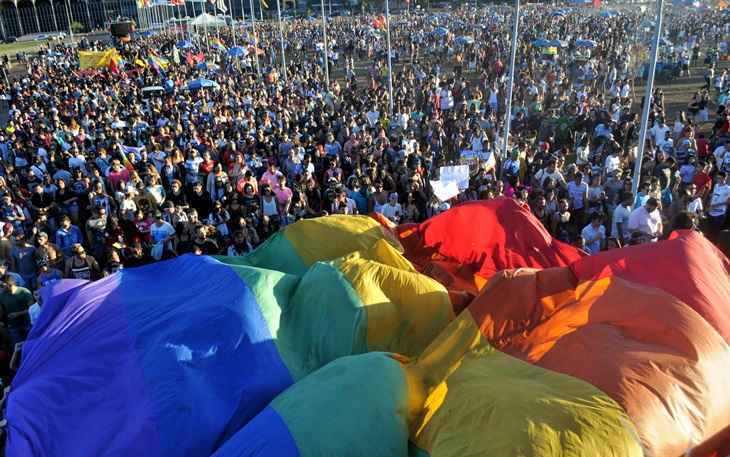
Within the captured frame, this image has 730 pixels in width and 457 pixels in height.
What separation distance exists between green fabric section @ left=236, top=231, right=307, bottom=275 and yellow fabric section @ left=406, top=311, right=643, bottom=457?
2867 mm

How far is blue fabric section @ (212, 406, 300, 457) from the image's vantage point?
3951 mm

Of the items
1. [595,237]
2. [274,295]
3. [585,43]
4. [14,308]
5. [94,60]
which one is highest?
[94,60]

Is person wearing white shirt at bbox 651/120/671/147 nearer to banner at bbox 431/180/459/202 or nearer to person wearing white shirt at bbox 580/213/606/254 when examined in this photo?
person wearing white shirt at bbox 580/213/606/254

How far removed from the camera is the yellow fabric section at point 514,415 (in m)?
3.46

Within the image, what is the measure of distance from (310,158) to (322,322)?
7408mm

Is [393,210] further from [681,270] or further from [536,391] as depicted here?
[536,391]

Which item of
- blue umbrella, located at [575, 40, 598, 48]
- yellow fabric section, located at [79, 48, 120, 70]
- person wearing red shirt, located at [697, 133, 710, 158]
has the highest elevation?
yellow fabric section, located at [79, 48, 120, 70]

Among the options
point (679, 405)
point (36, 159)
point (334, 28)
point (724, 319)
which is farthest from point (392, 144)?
point (334, 28)

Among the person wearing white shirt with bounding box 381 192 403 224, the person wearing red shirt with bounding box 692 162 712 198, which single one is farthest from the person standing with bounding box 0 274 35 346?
the person wearing red shirt with bounding box 692 162 712 198

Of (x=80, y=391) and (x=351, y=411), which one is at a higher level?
(x=351, y=411)

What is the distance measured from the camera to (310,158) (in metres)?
12.5

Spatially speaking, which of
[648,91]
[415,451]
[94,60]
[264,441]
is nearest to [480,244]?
[415,451]

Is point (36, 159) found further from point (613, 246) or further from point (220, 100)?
point (613, 246)

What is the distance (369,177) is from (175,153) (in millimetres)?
4310
